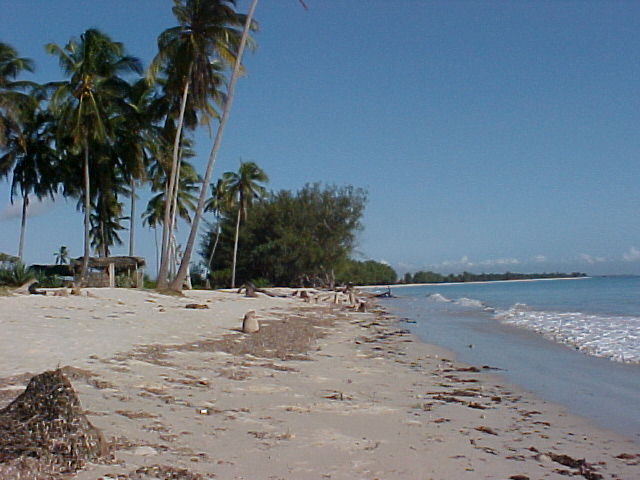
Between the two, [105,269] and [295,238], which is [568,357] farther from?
[295,238]

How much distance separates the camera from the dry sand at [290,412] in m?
3.87

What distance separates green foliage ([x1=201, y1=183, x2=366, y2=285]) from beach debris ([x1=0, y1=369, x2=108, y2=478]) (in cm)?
4272

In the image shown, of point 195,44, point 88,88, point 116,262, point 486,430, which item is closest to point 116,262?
point 116,262

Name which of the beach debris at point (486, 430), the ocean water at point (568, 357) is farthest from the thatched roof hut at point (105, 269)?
the beach debris at point (486, 430)

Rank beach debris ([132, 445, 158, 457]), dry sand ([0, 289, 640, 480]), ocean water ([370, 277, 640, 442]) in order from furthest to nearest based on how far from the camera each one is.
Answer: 1. ocean water ([370, 277, 640, 442])
2. dry sand ([0, 289, 640, 480])
3. beach debris ([132, 445, 158, 457])

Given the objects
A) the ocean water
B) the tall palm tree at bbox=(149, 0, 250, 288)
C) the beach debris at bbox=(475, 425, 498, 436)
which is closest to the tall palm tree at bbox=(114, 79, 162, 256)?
the tall palm tree at bbox=(149, 0, 250, 288)

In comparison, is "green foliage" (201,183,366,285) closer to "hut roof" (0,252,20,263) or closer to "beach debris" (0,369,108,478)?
"hut roof" (0,252,20,263)

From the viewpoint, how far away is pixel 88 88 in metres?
24.9

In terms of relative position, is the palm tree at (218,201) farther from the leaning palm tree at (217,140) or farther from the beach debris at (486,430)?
the beach debris at (486,430)

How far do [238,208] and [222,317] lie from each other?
3381 centimetres

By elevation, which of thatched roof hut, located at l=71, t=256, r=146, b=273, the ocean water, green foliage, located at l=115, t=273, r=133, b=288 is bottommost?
the ocean water

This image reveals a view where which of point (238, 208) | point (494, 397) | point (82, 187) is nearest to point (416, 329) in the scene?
point (494, 397)

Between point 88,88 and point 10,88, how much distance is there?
14.6 ft

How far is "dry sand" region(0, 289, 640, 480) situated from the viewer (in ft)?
12.7
